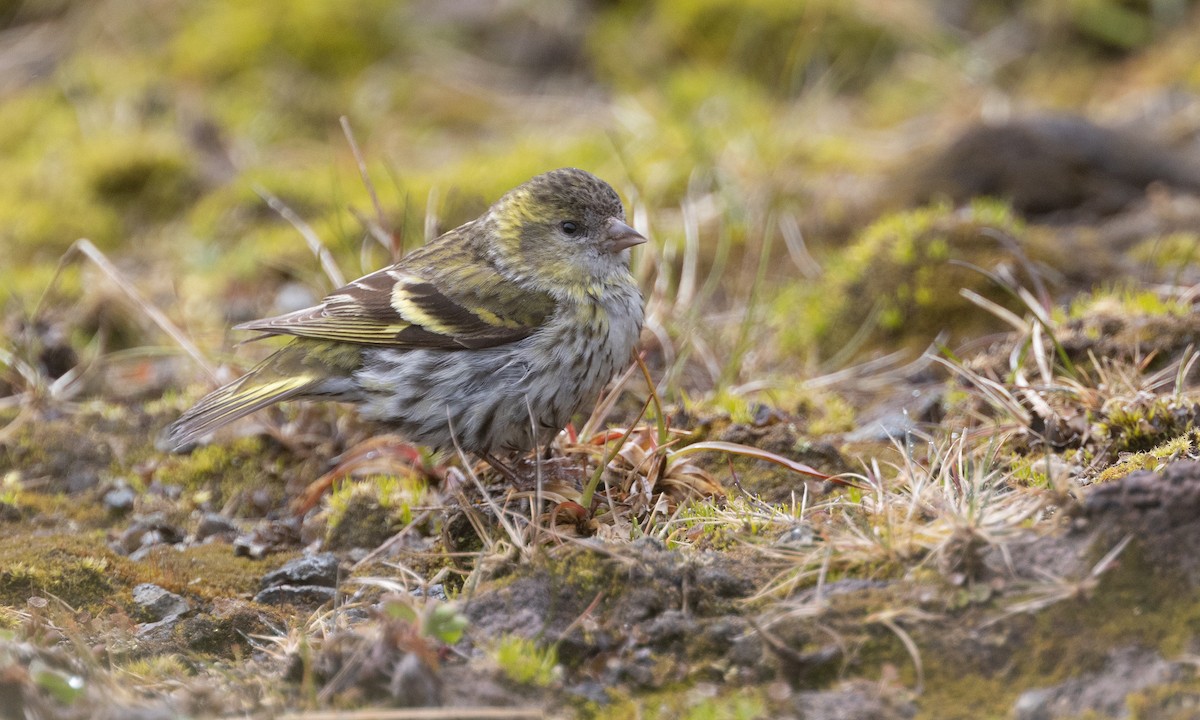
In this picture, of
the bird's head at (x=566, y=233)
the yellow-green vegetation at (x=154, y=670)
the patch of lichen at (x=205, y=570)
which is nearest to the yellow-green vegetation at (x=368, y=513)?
the patch of lichen at (x=205, y=570)

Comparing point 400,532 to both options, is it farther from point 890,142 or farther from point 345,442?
point 890,142

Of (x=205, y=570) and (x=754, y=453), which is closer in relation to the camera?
(x=754, y=453)

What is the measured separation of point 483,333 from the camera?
4.48 m

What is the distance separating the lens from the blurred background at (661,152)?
19.5 feet

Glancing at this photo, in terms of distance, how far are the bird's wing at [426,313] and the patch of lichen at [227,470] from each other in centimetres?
70

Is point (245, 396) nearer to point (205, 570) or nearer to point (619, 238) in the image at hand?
point (205, 570)

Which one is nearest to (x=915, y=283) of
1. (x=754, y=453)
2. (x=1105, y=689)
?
(x=754, y=453)

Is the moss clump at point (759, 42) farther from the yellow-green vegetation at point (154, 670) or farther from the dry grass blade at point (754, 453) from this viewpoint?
the yellow-green vegetation at point (154, 670)

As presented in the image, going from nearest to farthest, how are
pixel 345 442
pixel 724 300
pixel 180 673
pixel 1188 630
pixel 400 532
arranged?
pixel 1188 630, pixel 180 673, pixel 400 532, pixel 345 442, pixel 724 300

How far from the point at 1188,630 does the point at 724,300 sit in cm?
428

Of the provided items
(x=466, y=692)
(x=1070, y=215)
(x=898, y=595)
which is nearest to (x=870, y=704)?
(x=898, y=595)

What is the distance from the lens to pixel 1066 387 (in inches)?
164

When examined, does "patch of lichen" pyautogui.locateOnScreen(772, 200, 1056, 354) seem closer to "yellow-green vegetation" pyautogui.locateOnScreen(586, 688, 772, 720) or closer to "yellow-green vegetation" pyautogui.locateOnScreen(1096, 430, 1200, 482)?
"yellow-green vegetation" pyautogui.locateOnScreen(1096, 430, 1200, 482)

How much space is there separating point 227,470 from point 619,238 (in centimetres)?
197
